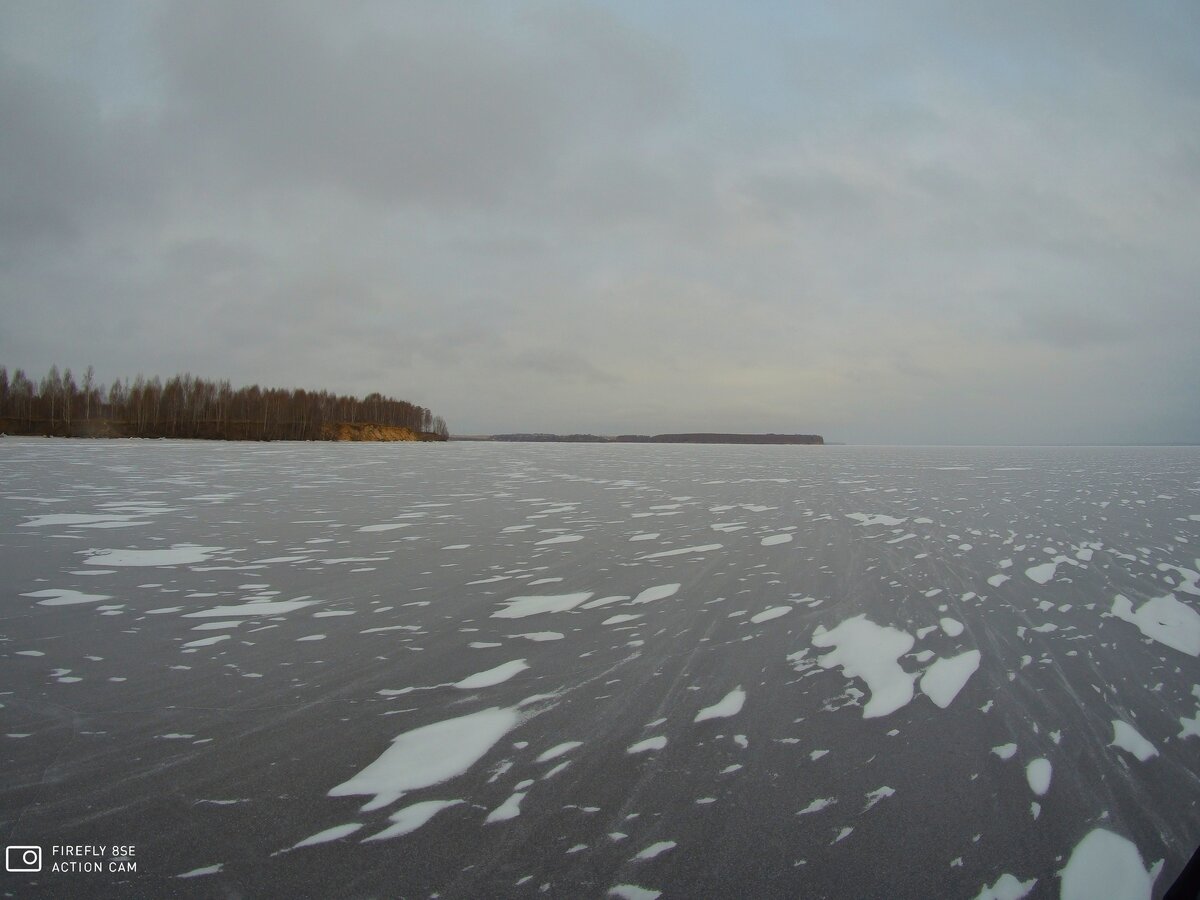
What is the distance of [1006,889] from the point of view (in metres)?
1.67

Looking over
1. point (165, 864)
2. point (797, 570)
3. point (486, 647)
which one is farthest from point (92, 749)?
point (797, 570)

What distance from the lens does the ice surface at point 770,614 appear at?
404 centimetres

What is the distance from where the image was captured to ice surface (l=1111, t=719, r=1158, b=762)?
93.8 inches

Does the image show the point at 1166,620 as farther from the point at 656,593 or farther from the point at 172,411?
the point at 172,411

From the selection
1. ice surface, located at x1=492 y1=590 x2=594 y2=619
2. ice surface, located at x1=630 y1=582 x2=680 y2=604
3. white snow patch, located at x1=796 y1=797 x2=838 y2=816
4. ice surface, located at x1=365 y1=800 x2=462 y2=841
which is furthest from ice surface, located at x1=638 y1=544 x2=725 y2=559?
ice surface, located at x1=365 y1=800 x2=462 y2=841

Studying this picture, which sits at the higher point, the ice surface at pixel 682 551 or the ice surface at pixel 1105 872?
the ice surface at pixel 682 551

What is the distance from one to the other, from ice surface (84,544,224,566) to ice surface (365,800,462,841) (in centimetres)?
478

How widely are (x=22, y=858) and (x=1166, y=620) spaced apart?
6504 millimetres

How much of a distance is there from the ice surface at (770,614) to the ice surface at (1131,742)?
187 cm

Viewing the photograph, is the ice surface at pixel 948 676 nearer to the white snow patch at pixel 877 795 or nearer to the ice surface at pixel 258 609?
the white snow patch at pixel 877 795

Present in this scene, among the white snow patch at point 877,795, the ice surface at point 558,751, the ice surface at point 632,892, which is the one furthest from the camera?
the ice surface at point 558,751

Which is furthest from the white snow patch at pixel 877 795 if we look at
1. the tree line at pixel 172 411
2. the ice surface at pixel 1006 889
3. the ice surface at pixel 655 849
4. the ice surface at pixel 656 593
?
the tree line at pixel 172 411

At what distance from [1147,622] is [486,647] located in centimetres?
478

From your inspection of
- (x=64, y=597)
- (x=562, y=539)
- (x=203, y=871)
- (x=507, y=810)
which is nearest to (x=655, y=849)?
(x=507, y=810)
